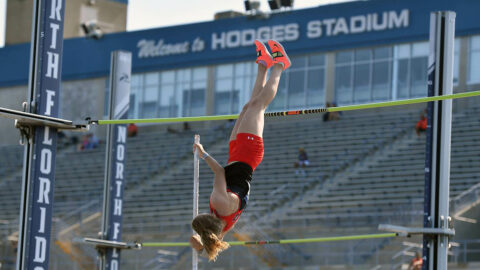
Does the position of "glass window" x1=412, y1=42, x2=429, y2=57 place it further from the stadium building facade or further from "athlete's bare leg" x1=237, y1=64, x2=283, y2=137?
"athlete's bare leg" x1=237, y1=64, x2=283, y2=137

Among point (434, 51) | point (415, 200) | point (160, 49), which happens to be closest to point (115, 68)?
point (434, 51)

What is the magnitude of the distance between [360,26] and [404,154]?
565 cm

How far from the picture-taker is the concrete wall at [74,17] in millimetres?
34188

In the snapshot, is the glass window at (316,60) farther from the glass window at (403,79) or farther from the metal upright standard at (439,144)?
the metal upright standard at (439,144)

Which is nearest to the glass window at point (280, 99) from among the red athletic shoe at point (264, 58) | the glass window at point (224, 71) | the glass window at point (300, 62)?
the glass window at point (300, 62)

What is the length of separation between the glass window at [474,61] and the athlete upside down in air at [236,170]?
17.5 m

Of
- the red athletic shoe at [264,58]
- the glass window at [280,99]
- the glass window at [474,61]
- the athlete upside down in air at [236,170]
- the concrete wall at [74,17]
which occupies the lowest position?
the athlete upside down in air at [236,170]

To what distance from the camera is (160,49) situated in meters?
31.2

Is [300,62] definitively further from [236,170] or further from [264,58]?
[236,170]

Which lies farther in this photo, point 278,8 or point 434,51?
point 278,8

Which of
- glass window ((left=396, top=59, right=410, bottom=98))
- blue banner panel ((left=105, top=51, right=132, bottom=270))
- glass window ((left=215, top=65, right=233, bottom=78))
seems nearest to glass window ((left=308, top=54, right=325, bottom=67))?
glass window ((left=396, top=59, right=410, bottom=98))

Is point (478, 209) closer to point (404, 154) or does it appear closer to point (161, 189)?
point (404, 154)

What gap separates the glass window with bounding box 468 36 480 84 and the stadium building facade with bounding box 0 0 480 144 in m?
0.02

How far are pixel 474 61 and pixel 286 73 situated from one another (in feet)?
17.6
